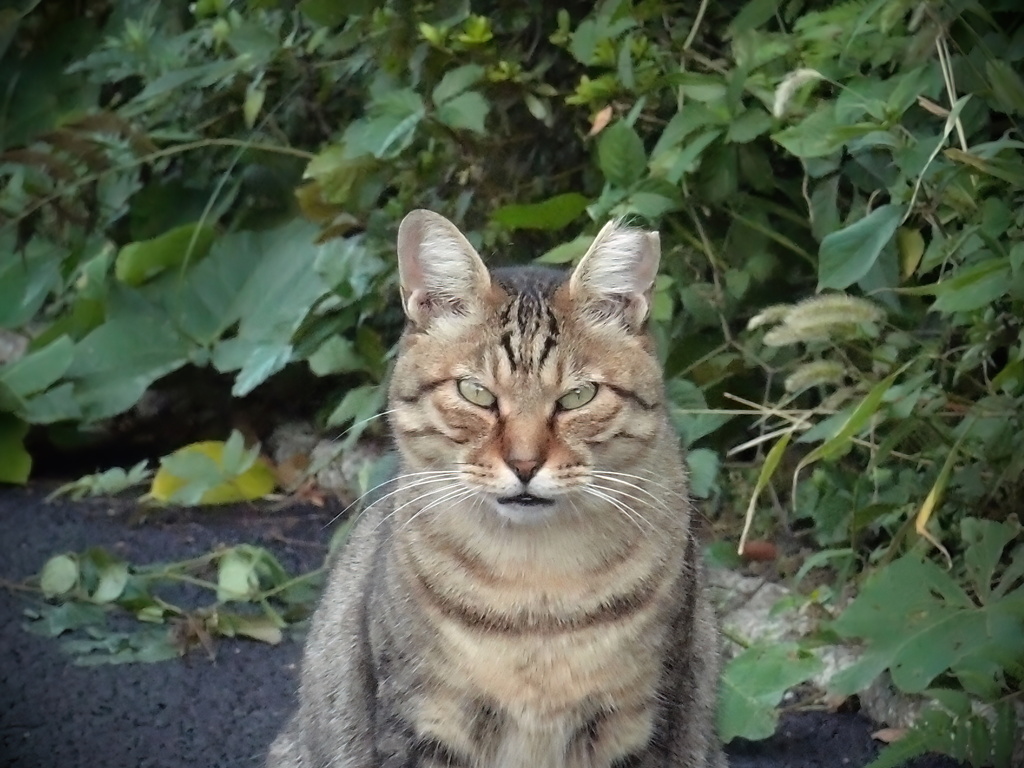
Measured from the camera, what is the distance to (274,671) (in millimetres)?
1957

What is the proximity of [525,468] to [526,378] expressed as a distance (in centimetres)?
12

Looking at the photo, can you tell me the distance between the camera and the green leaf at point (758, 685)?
161 centimetres

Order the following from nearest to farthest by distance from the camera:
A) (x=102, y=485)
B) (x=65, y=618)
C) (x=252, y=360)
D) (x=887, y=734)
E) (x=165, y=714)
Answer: (x=887, y=734), (x=165, y=714), (x=65, y=618), (x=252, y=360), (x=102, y=485)

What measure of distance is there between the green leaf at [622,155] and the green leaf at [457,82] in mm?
348

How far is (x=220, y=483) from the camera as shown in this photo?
265cm

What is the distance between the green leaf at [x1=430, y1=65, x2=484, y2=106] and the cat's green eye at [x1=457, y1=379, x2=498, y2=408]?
930 millimetres

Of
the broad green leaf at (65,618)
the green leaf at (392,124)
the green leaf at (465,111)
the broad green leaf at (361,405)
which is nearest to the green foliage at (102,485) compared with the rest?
the broad green leaf at (65,618)

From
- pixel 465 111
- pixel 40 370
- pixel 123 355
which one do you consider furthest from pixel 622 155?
pixel 40 370

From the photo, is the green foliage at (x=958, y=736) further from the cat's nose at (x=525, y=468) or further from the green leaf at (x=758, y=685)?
the cat's nose at (x=525, y=468)

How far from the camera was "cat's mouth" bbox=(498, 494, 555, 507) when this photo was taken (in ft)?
4.31

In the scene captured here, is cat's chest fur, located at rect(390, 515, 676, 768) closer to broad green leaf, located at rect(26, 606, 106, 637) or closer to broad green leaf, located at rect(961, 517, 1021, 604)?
broad green leaf, located at rect(961, 517, 1021, 604)

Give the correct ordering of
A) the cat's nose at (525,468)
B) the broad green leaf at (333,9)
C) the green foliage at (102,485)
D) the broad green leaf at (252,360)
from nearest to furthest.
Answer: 1. the cat's nose at (525,468)
2. the broad green leaf at (333,9)
3. the broad green leaf at (252,360)
4. the green foliage at (102,485)

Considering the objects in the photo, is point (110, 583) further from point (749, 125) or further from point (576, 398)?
point (749, 125)

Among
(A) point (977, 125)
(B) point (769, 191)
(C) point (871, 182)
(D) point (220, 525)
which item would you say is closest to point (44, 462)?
(D) point (220, 525)
